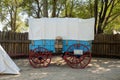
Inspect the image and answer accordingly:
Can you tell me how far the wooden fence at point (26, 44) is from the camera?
1525 centimetres

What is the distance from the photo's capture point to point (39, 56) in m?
Result: 11.7

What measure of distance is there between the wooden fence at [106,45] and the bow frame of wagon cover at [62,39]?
5070mm

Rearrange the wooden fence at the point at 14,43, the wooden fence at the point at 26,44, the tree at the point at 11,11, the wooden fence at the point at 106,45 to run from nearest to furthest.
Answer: the wooden fence at the point at 14,43 → the wooden fence at the point at 26,44 → the wooden fence at the point at 106,45 → the tree at the point at 11,11

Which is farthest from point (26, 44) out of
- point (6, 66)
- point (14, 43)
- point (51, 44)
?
point (6, 66)

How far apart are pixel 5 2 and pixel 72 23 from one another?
1971 cm

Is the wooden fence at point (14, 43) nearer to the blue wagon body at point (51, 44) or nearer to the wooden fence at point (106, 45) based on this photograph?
the blue wagon body at point (51, 44)

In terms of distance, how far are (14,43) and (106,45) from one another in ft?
20.1

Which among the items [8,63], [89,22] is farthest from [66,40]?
[8,63]

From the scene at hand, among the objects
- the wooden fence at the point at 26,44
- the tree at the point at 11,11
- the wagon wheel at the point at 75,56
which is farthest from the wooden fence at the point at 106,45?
the tree at the point at 11,11

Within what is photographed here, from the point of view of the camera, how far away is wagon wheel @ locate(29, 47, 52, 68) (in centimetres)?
1162

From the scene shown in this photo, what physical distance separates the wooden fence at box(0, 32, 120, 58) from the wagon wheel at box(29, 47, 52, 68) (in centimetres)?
378

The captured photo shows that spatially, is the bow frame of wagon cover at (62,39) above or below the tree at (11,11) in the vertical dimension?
below

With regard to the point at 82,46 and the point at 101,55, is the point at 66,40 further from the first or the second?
the point at 101,55

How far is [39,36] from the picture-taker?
11.8m
